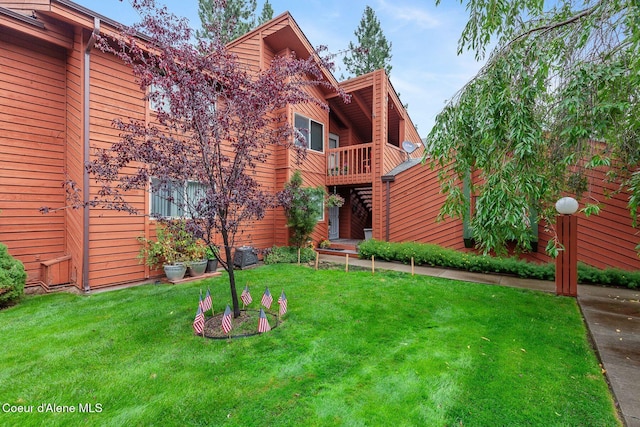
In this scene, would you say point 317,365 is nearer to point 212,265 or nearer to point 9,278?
point 212,265

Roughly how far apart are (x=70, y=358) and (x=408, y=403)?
3.36 meters

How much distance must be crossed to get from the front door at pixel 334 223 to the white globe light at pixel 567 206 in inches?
306

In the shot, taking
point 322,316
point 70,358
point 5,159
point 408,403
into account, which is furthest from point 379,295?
point 5,159

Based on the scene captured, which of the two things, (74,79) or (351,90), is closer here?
(74,79)

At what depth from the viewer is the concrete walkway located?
7.76 feet

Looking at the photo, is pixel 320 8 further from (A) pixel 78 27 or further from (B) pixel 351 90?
(A) pixel 78 27

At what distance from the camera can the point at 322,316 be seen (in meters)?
4.07

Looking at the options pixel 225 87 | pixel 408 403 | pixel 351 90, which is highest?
pixel 351 90

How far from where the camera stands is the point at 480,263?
675 cm

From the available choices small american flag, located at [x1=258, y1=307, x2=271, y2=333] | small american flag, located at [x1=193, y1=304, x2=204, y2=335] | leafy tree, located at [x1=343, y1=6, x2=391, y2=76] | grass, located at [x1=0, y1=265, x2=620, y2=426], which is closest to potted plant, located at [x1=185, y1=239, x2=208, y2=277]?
grass, located at [x1=0, y1=265, x2=620, y2=426]

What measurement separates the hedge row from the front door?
3.32 meters

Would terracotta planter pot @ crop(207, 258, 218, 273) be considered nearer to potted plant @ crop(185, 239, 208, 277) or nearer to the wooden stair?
potted plant @ crop(185, 239, 208, 277)

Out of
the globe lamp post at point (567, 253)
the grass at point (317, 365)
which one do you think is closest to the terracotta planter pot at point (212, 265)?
the grass at point (317, 365)

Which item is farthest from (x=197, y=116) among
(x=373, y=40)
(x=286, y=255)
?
(x=373, y=40)
